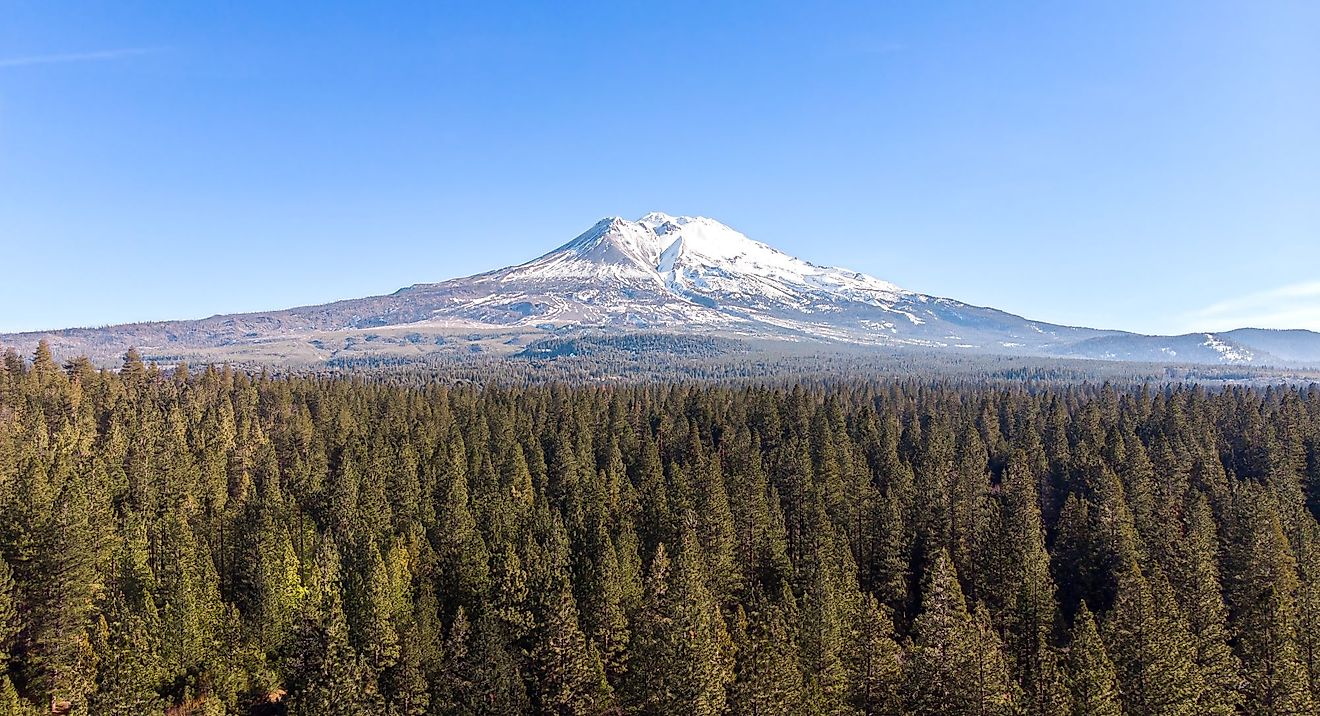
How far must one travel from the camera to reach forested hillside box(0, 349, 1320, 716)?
4531 cm

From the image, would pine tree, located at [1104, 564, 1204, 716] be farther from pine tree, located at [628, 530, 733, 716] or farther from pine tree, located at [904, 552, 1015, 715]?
pine tree, located at [628, 530, 733, 716]

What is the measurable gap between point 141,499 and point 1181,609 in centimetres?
8745

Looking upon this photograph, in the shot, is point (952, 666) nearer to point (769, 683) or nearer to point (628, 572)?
point (769, 683)

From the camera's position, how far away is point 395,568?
56.6 m

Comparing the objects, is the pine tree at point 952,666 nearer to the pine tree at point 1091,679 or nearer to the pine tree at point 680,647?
the pine tree at point 1091,679

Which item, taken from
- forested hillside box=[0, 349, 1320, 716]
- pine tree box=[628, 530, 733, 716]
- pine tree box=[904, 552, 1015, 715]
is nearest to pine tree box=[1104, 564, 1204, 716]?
forested hillside box=[0, 349, 1320, 716]

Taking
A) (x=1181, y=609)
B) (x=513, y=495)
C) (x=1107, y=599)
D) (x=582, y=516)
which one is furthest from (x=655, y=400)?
(x=1181, y=609)

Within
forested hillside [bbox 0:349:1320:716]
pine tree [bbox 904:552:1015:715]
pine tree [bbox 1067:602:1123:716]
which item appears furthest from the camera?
forested hillside [bbox 0:349:1320:716]

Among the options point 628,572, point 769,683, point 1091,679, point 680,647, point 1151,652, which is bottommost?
point 769,683

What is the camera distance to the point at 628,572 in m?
59.1

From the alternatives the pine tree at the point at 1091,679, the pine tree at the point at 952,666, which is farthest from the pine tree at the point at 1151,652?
the pine tree at the point at 952,666

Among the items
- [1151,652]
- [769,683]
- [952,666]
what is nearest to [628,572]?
[769,683]

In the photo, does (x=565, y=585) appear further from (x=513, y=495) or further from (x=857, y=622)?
(x=513, y=495)

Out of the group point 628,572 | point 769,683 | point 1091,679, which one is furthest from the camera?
point 628,572
